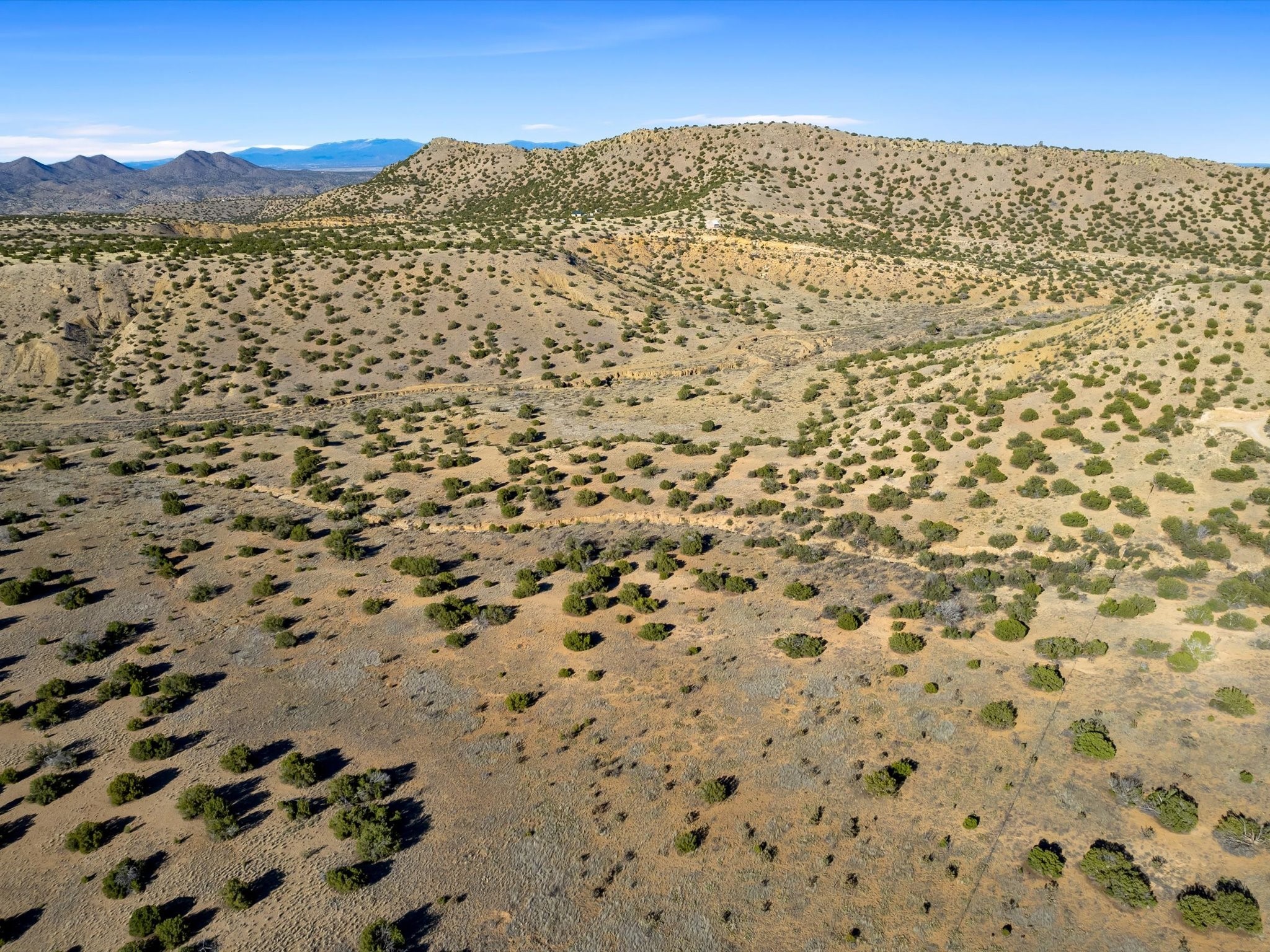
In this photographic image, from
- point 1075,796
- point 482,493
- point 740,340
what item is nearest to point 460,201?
point 740,340

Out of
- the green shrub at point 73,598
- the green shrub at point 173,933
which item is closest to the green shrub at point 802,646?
the green shrub at point 173,933

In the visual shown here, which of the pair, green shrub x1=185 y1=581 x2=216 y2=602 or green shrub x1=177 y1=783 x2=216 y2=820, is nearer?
green shrub x1=177 y1=783 x2=216 y2=820

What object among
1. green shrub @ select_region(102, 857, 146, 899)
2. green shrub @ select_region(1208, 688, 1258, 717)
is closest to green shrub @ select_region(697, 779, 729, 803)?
green shrub @ select_region(102, 857, 146, 899)

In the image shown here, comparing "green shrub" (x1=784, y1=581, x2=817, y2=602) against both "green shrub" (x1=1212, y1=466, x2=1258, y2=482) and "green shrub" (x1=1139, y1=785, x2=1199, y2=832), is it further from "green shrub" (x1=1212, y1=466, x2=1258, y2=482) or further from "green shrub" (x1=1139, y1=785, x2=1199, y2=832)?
"green shrub" (x1=1212, y1=466, x2=1258, y2=482)

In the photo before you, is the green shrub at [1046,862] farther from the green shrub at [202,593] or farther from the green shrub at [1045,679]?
the green shrub at [202,593]

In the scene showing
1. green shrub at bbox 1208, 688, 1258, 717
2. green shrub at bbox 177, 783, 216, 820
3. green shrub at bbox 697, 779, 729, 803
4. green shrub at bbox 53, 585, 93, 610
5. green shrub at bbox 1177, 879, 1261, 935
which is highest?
green shrub at bbox 1208, 688, 1258, 717

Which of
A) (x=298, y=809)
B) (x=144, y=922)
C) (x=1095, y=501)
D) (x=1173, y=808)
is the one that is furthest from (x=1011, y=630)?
(x=144, y=922)

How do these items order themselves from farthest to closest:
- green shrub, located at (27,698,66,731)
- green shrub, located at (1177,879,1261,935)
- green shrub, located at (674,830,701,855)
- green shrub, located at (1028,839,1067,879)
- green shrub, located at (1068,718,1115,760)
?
green shrub, located at (27,698,66,731), green shrub, located at (1068,718,1115,760), green shrub, located at (674,830,701,855), green shrub, located at (1028,839,1067,879), green shrub, located at (1177,879,1261,935)
